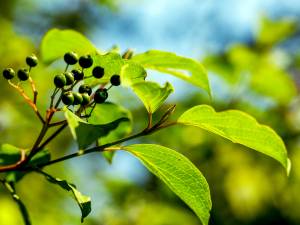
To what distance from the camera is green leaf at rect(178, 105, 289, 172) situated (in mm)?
1601

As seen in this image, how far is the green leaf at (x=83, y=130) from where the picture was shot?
128 centimetres

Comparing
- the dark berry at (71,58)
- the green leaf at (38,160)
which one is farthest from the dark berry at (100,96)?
the green leaf at (38,160)

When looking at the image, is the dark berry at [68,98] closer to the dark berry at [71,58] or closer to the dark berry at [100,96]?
the dark berry at [100,96]

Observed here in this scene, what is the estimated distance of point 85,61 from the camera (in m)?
1.57

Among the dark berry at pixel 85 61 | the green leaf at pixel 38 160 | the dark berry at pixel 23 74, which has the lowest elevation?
the green leaf at pixel 38 160

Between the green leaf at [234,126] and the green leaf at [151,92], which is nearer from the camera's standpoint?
the green leaf at [151,92]

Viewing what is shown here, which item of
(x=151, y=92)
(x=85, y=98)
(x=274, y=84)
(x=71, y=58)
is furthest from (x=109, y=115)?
(x=274, y=84)

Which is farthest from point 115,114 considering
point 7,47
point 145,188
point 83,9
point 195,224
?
point 83,9

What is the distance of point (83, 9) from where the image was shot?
667 centimetres

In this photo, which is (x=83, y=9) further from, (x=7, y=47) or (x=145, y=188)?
(x=145, y=188)

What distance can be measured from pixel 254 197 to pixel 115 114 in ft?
8.78

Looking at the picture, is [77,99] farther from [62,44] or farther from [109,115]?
[62,44]

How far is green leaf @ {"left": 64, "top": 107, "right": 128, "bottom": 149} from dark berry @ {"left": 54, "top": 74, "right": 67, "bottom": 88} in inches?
7.8

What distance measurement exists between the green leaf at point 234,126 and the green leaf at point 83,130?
308 millimetres
